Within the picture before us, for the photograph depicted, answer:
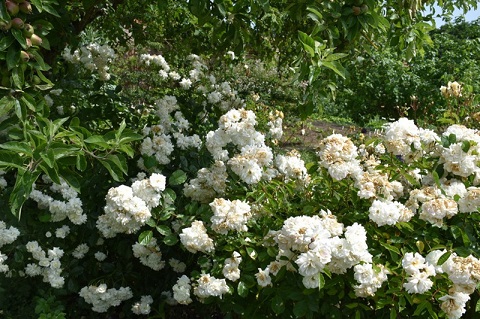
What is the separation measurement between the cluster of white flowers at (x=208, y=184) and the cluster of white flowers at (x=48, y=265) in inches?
24.4

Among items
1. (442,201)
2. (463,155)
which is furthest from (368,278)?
(463,155)

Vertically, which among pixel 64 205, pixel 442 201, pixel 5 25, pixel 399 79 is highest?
pixel 5 25

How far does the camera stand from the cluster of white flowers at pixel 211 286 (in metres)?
2.14

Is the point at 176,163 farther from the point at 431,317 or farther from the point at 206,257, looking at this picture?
the point at 431,317

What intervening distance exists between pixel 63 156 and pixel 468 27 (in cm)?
1142

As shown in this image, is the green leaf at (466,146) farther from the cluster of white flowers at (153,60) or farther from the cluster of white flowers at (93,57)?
the cluster of white flowers at (93,57)

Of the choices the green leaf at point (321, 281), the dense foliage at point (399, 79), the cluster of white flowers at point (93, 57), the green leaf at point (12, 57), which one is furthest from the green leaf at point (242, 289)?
the dense foliage at point (399, 79)

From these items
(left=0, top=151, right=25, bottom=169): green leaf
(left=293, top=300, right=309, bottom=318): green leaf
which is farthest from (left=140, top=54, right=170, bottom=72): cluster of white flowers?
(left=293, top=300, right=309, bottom=318): green leaf

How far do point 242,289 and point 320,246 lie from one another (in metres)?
0.42

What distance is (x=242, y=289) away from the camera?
7.02ft

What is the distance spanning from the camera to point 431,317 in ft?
6.46

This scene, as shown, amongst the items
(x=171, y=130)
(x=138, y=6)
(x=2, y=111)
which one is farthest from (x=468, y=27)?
(x=2, y=111)

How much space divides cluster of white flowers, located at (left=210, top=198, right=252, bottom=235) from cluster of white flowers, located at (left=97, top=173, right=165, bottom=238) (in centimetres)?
25

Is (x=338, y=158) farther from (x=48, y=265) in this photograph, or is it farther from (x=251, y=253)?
(x=48, y=265)
